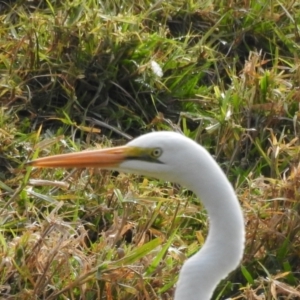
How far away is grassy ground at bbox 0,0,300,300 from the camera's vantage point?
138 inches

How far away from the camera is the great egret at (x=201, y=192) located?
2520mm

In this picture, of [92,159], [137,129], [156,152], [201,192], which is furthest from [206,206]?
[137,129]

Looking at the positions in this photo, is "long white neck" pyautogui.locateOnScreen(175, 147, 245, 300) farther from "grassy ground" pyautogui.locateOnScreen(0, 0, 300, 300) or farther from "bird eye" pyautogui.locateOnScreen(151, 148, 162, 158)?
"grassy ground" pyautogui.locateOnScreen(0, 0, 300, 300)

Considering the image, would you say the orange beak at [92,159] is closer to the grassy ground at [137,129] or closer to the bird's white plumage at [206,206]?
the bird's white plumage at [206,206]

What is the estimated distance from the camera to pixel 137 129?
478cm

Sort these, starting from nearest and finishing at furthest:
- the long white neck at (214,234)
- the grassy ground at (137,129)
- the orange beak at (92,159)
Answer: the long white neck at (214,234) → the orange beak at (92,159) → the grassy ground at (137,129)

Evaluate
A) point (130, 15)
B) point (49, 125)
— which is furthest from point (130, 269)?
point (130, 15)

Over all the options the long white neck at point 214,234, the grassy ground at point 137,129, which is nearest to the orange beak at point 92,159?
the long white neck at point 214,234

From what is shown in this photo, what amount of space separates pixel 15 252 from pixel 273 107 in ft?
5.48

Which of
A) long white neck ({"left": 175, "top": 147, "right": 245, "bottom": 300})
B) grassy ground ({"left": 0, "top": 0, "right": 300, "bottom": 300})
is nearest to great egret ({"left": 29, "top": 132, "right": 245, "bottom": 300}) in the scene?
long white neck ({"left": 175, "top": 147, "right": 245, "bottom": 300})

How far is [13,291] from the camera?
348 centimetres

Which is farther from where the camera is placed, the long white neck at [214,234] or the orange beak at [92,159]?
the orange beak at [92,159]

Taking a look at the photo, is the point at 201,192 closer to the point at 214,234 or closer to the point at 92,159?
the point at 214,234

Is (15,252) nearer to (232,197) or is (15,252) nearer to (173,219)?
(173,219)
